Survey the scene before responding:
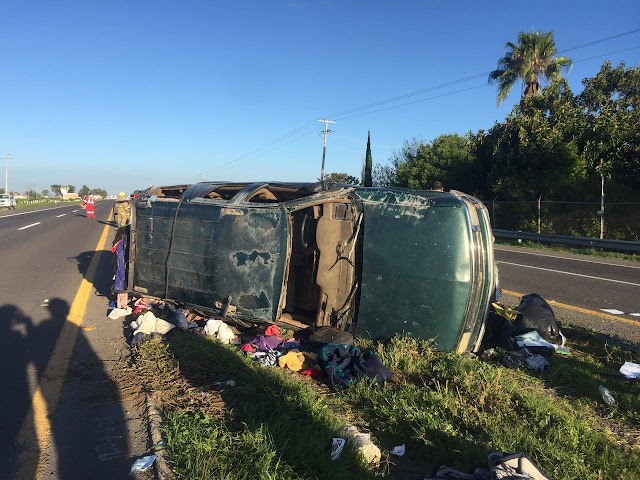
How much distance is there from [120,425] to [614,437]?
3.41 meters

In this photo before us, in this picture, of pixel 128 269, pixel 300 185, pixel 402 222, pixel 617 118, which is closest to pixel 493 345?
pixel 402 222

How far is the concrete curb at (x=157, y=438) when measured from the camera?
9.01 feet

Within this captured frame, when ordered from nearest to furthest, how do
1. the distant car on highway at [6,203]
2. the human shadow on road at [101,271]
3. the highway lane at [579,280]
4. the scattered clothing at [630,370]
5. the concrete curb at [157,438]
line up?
the concrete curb at [157,438]
the scattered clothing at [630,370]
the highway lane at [579,280]
the human shadow on road at [101,271]
the distant car on highway at [6,203]

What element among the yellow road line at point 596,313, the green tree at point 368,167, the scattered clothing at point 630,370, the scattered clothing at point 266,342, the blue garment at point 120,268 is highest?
the green tree at point 368,167

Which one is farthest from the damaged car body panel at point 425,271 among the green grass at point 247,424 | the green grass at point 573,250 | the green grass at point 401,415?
the green grass at point 573,250

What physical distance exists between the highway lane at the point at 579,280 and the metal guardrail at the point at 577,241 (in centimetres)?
139

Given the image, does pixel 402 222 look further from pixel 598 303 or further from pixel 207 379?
pixel 598 303

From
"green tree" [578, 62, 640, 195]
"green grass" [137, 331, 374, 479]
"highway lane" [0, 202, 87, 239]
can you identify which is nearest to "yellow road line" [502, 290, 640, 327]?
"green grass" [137, 331, 374, 479]

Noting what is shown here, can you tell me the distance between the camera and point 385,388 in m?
3.77

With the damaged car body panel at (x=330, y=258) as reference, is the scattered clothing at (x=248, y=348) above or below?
below

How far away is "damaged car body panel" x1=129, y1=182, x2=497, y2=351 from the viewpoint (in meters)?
4.42

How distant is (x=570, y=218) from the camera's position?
18.0 metres

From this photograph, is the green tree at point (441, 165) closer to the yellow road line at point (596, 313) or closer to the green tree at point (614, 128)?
the green tree at point (614, 128)

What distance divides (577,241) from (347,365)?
15.1 m
